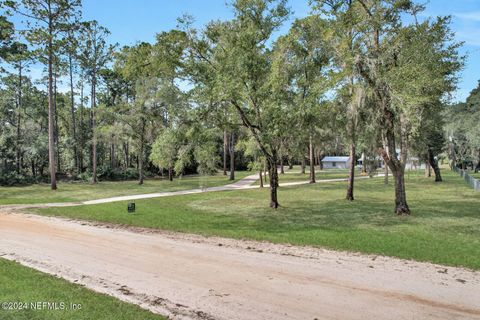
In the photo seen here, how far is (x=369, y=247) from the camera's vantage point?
32.3 feet

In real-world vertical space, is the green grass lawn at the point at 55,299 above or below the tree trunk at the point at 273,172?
below

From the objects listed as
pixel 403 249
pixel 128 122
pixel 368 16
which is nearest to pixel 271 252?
pixel 403 249

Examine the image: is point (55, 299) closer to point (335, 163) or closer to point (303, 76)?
point (303, 76)

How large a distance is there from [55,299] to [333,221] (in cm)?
1032

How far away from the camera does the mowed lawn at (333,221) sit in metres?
9.93

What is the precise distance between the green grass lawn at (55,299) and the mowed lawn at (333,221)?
575 centimetres

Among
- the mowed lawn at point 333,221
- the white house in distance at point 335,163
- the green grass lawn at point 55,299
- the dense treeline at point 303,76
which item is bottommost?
the mowed lawn at point 333,221

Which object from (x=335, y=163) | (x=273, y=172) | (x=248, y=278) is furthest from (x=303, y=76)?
(x=335, y=163)

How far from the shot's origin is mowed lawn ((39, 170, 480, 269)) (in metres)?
9.93

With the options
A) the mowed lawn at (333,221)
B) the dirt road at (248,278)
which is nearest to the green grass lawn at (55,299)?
the dirt road at (248,278)

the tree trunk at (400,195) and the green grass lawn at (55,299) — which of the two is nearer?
the green grass lawn at (55,299)

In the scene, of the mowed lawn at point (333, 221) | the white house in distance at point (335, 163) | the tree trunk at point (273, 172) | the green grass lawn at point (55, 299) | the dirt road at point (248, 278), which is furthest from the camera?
the white house in distance at point (335, 163)

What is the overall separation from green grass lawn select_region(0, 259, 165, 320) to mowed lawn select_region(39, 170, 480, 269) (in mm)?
5748

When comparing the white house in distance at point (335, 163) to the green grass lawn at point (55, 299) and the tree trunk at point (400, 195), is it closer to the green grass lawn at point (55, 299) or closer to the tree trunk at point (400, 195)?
the tree trunk at point (400, 195)
